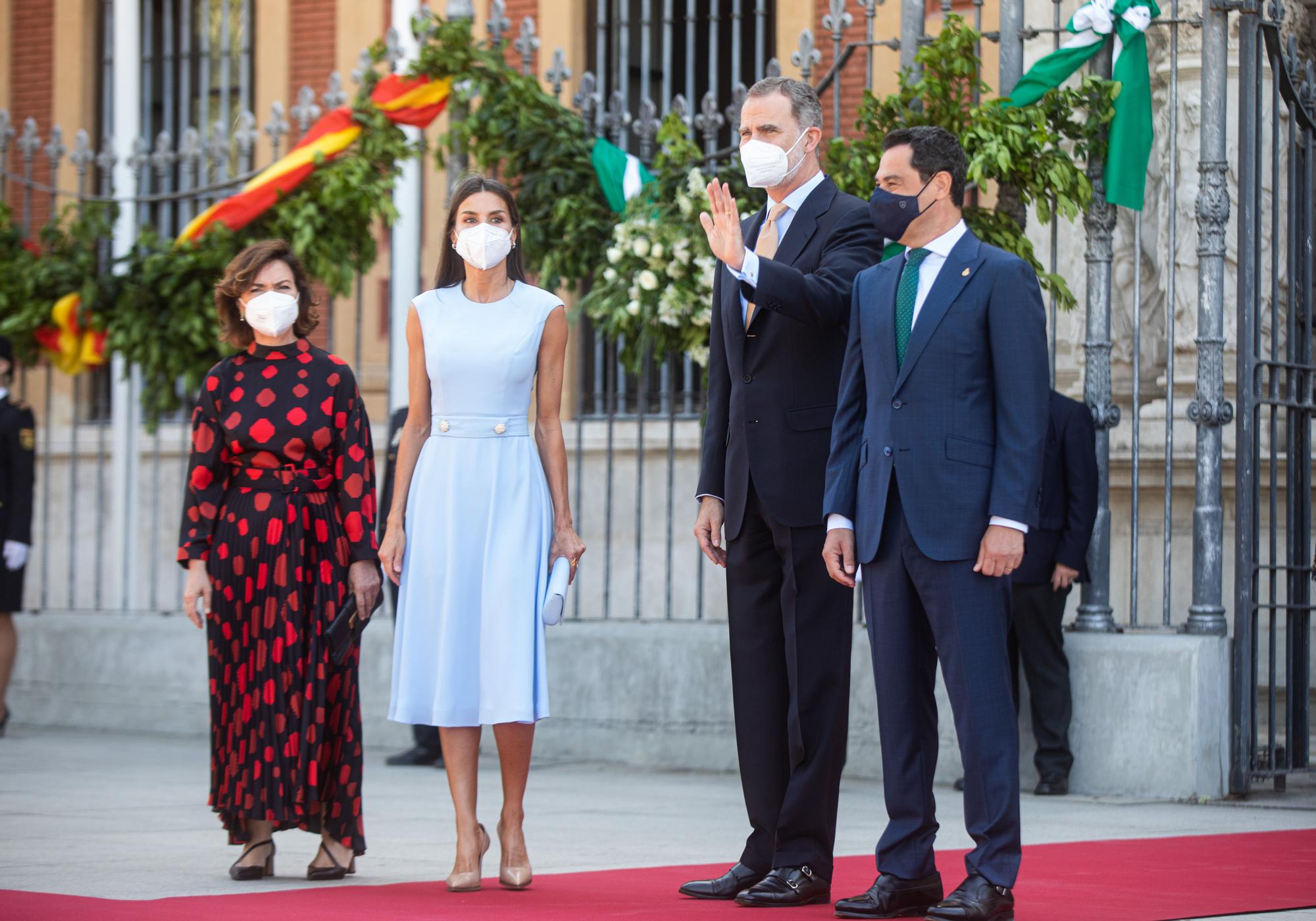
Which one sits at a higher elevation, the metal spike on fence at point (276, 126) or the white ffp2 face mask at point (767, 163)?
the metal spike on fence at point (276, 126)

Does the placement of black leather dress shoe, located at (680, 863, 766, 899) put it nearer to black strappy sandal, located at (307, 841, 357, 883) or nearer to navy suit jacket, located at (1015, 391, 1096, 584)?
black strappy sandal, located at (307, 841, 357, 883)

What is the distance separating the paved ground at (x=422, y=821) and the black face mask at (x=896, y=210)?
1907mm

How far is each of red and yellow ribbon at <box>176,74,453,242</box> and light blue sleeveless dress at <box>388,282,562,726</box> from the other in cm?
478

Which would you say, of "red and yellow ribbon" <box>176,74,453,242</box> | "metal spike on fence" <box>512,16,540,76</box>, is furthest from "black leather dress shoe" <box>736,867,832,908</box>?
"red and yellow ribbon" <box>176,74,453,242</box>

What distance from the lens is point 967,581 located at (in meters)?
4.74

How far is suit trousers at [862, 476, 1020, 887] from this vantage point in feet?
15.3

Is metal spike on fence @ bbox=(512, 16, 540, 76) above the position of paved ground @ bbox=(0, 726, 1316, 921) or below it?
above

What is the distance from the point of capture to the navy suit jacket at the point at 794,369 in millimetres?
5078

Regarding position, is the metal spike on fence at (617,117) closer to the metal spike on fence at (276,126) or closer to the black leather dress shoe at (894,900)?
the metal spike on fence at (276,126)

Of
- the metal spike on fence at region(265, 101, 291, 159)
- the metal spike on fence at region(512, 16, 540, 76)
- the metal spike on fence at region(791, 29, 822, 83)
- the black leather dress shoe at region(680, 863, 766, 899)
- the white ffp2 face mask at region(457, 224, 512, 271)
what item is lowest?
the black leather dress shoe at region(680, 863, 766, 899)

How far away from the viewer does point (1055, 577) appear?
8.00 m

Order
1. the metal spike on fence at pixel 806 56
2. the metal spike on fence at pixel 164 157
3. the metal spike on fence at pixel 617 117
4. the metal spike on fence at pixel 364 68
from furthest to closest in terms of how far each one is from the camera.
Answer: the metal spike on fence at pixel 164 157 → the metal spike on fence at pixel 364 68 → the metal spike on fence at pixel 617 117 → the metal spike on fence at pixel 806 56

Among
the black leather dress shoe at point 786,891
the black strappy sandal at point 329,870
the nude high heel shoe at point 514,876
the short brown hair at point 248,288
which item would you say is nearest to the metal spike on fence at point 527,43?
the short brown hair at point 248,288

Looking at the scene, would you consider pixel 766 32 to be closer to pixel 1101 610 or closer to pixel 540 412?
pixel 1101 610
